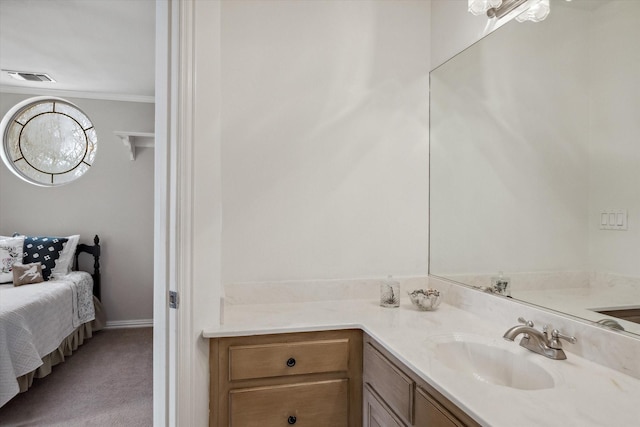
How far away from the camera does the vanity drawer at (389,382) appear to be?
1.25 m

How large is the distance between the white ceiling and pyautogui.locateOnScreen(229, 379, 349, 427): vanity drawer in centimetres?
231

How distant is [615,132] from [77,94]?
4.72 meters

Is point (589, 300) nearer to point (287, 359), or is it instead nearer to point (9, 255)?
point (287, 359)

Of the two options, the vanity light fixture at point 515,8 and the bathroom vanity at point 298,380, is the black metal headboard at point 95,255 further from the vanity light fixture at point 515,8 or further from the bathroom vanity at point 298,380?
the vanity light fixture at point 515,8

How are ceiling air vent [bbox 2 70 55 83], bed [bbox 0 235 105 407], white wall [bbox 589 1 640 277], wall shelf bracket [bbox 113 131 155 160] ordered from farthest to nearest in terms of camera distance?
wall shelf bracket [bbox 113 131 155 160] → ceiling air vent [bbox 2 70 55 83] → bed [bbox 0 235 105 407] → white wall [bbox 589 1 640 277]

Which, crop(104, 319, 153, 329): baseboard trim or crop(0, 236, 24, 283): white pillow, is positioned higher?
crop(0, 236, 24, 283): white pillow

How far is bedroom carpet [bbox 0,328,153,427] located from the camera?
98.2 inches

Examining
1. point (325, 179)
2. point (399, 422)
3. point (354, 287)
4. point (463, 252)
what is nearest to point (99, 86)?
point (325, 179)

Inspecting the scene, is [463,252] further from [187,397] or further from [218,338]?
[187,397]

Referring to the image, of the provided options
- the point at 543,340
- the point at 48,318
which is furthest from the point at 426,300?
the point at 48,318

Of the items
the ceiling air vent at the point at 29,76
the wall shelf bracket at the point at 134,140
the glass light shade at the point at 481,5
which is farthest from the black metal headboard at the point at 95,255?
the glass light shade at the point at 481,5

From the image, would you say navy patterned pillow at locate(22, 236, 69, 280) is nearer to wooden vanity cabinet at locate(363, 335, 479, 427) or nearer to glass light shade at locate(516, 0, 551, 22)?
wooden vanity cabinet at locate(363, 335, 479, 427)

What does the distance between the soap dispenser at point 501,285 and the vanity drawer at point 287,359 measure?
663mm

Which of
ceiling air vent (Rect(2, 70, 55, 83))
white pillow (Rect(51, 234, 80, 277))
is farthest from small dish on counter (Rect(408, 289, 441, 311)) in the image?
ceiling air vent (Rect(2, 70, 55, 83))
